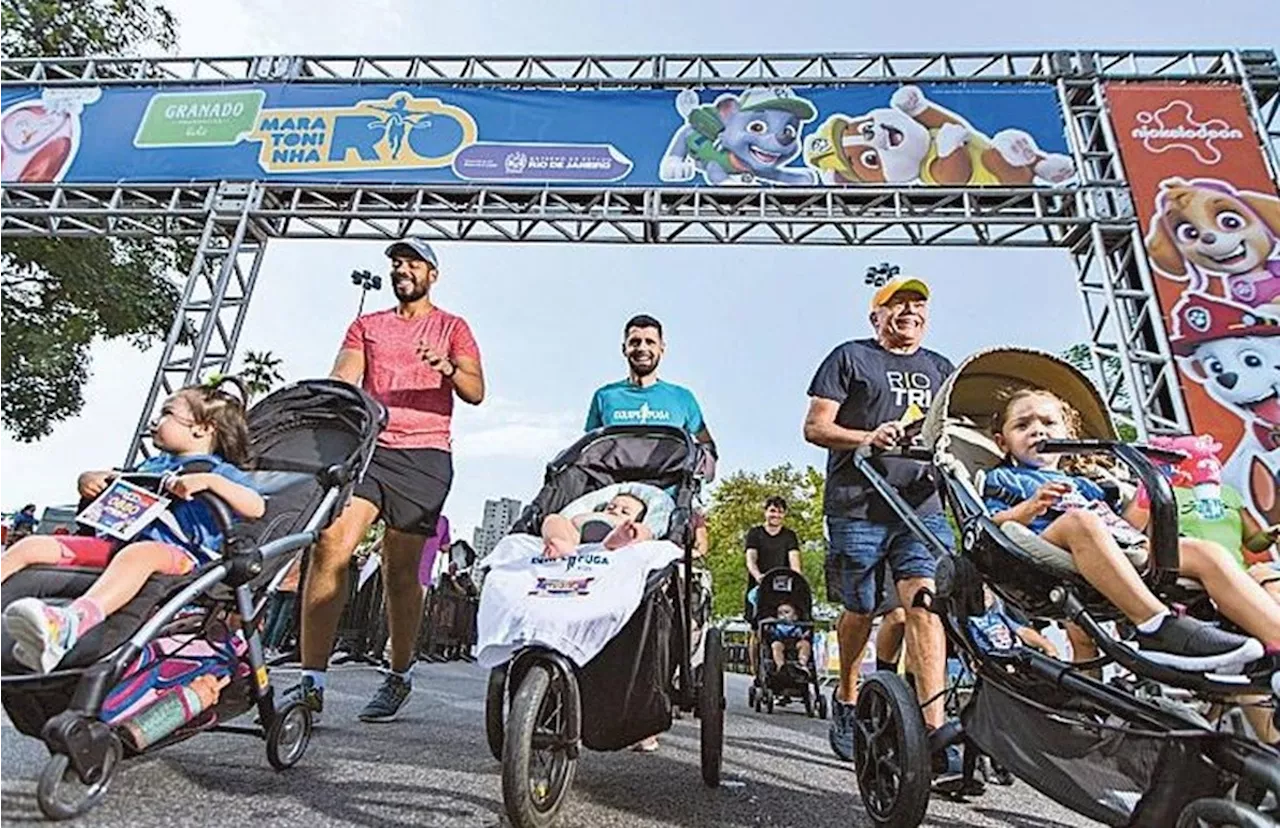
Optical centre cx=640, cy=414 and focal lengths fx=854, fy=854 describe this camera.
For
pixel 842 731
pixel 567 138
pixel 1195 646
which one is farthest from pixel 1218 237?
pixel 1195 646

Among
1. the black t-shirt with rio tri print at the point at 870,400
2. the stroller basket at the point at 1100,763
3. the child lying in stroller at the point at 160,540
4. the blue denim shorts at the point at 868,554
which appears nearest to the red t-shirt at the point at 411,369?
the child lying in stroller at the point at 160,540

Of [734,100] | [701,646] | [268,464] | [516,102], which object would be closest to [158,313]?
[516,102]

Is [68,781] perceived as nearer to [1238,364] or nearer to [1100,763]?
[1100,763]

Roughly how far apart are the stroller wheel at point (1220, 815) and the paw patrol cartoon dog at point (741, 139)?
7.24 metres

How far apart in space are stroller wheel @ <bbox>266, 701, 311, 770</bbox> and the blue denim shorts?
2.00m

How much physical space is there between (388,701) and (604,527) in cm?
150

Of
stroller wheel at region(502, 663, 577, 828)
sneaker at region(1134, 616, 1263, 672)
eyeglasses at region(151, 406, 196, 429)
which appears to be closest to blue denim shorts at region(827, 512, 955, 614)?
sneaker at region(1134, 616, 1263, 672)

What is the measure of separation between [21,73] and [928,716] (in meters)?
11.9

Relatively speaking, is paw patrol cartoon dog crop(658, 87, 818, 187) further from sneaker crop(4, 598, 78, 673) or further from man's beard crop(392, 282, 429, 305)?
sneaker crop(4, 598, 78, 673)

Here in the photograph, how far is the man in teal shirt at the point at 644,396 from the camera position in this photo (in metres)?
3.58

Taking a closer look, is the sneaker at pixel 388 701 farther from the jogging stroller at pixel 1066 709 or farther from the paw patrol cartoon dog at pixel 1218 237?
the paw patrol cartoon dog at pixel 1218 237

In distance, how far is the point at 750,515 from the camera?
31156 mm

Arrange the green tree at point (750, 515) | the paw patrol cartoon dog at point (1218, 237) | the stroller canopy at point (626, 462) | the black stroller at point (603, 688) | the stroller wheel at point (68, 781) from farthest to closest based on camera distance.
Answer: the green tree at point (750, 515) < the paw patrol cartoon dog at point (1218, 237) < the stroller canopy at point (626, 462) < the black stroller at point (603, 688) < the stroller wheel at point (68, 781)

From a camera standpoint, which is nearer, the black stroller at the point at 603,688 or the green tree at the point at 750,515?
the black stroller at the point at 603,688
